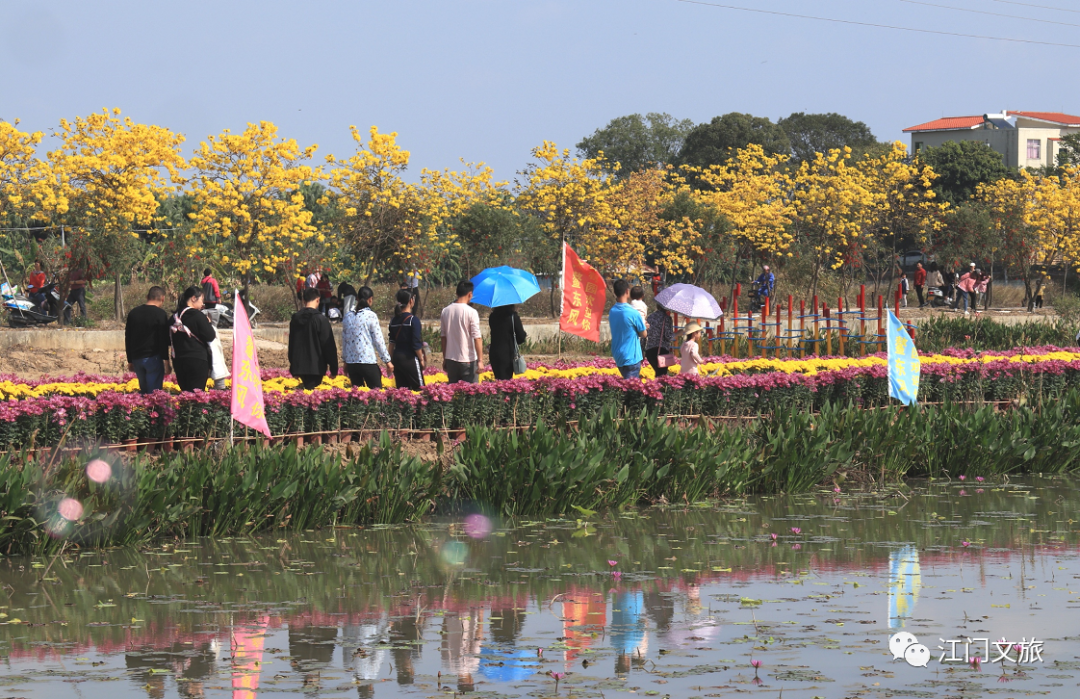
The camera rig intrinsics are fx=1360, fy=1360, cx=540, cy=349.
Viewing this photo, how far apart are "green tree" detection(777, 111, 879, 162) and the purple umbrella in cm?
7072

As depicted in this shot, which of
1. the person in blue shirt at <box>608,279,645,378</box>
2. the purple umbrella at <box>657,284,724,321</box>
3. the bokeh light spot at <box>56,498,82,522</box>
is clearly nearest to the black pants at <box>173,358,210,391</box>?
the bokeh light spot at <box>56,498,82,522</box>

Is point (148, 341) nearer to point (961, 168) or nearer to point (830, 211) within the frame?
point (830, 211)

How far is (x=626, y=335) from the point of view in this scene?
1386cm

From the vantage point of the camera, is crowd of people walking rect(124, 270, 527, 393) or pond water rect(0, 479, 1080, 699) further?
crowd of people walking rect(124, 270, 527, 393)

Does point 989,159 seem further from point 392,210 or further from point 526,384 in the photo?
point 526,384

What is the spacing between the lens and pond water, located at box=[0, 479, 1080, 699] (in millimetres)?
5617

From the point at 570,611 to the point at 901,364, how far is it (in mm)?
6542

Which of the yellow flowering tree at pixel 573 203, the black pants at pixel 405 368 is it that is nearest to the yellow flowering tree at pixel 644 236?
the yellow flowering tree at pixel 573 203

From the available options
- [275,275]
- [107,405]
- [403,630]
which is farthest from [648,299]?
[403,630]

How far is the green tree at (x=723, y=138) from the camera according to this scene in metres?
75.7

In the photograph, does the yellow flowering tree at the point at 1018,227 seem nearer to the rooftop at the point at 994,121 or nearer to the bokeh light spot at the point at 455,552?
the bokeh light spot at the point at 455,552

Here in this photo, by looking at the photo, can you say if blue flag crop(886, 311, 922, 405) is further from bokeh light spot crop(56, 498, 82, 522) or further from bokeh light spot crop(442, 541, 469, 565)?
bokeh light spot crop(56, 498, 82, 522)

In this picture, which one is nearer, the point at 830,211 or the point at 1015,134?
the point at 830,211

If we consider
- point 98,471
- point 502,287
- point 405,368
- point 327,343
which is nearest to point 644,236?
point 502,287
